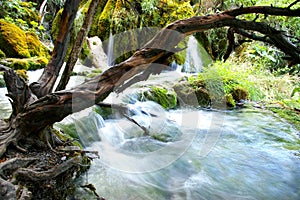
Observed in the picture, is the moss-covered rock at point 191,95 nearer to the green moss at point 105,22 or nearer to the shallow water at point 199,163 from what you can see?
the shallow water at point 199,163

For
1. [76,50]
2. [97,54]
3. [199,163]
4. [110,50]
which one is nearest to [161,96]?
[199,163]

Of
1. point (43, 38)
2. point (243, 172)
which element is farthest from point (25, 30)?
point (243, 172)

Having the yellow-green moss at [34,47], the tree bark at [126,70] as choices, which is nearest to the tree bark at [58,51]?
the tree bark at [126,70]

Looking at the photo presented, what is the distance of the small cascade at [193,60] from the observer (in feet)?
29.6

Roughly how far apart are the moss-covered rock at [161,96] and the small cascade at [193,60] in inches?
116

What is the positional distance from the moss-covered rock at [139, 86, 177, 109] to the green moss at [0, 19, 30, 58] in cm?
419

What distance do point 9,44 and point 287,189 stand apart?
7821 mm

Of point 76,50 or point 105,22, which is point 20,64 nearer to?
point 105,22

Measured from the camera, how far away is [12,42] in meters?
7.05

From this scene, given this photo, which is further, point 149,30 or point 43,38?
point 43,38

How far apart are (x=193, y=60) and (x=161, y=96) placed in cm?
392

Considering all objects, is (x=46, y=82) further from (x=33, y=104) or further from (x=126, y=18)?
(x=126, y=18)

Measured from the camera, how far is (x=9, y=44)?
696 cm

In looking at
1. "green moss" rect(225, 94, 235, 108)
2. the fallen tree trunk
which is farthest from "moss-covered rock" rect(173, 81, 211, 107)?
the fallen tree trunk
